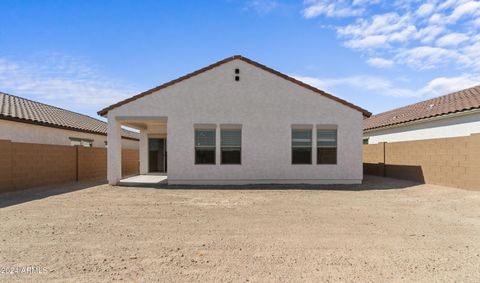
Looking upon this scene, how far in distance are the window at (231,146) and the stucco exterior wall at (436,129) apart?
9.96 metres

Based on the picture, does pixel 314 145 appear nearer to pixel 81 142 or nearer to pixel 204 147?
pixel 204 147

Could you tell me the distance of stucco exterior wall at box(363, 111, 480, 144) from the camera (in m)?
14.2

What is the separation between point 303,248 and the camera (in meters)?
5.86

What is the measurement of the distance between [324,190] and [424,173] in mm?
5607

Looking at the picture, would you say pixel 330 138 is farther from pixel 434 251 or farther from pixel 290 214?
pixel 434 251

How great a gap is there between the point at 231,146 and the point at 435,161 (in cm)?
943

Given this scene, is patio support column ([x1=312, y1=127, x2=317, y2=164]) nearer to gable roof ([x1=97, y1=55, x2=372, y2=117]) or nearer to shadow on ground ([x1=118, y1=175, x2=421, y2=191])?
shadow on ground ([x1=118, y1=175, x2=421, y2=191])

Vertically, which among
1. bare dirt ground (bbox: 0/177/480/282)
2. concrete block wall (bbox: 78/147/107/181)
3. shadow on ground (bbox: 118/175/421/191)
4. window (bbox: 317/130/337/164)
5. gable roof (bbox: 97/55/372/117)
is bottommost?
bare dirt ground (bbox: 0/177/480/282)

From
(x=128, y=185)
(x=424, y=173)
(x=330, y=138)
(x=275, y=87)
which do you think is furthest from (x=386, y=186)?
(x=128, y=185)

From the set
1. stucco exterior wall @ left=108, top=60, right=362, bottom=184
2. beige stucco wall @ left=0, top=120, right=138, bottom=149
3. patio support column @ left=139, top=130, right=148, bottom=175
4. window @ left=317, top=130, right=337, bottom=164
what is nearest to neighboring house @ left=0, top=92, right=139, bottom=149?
beige stucco wall @ left=0, top=120, right=138, bottom=149

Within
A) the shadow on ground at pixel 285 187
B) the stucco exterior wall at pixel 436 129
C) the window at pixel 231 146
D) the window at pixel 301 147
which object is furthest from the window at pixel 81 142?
the stucco exterior wall at pixel 436 129

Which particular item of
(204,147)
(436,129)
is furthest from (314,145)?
(436,129)

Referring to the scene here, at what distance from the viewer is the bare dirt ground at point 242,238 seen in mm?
4770

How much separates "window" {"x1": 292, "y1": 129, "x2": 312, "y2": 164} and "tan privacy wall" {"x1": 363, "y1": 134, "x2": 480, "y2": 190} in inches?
219
